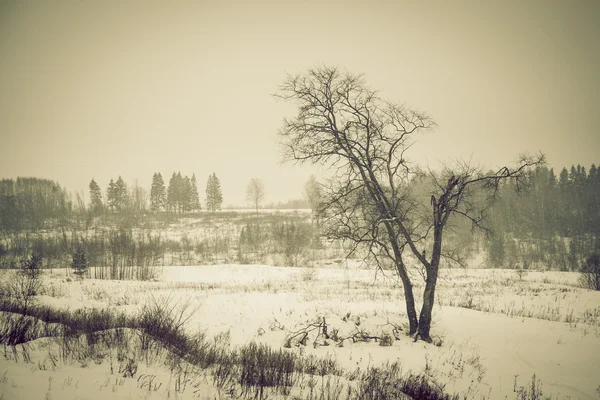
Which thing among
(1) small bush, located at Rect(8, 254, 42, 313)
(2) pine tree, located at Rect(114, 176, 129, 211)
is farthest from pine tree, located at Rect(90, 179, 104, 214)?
(1) small bush, located at Rect(8, 254, 42, 313)

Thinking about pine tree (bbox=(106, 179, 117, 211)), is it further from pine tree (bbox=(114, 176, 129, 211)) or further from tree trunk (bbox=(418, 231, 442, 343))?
tree trunk (bbox=(418, 231, 442, 343))

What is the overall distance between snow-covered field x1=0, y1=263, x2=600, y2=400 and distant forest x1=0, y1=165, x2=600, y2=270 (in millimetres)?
21587

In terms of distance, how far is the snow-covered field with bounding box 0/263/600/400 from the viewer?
14.8 ft

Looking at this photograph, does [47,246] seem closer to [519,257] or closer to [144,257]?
[144,257]

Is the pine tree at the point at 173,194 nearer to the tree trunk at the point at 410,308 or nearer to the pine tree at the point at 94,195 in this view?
the pine tree at the point at 94,195

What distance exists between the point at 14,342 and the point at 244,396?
4.91 metres

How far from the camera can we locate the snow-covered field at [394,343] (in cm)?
450

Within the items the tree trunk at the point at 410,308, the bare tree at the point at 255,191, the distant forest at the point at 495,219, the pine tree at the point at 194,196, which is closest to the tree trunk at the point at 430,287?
the tree trunk at the point at 410,308

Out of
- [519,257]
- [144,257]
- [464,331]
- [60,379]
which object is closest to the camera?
[60,379]

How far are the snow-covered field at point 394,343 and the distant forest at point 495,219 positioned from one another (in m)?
21.6

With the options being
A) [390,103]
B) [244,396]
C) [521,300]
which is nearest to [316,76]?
[390,103]

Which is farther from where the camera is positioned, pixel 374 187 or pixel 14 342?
pixel 374 187

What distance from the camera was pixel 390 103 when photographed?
9594mm

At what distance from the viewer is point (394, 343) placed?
9250 mm
